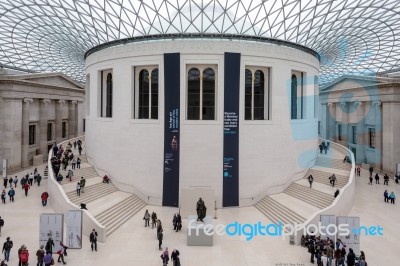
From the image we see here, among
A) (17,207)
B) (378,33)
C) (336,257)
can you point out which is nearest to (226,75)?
(336,257)

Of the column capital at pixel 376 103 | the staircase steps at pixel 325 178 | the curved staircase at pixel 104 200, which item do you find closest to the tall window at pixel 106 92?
the curved staircase at pixel 104 200

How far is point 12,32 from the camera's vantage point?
131 ft

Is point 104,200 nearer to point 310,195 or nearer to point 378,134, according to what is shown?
point 310,195

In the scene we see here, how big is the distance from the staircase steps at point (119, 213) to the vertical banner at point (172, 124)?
10.1 feet

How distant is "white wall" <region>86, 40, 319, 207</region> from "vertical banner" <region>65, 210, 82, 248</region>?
9.65 m

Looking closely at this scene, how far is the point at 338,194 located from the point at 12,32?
4440cm

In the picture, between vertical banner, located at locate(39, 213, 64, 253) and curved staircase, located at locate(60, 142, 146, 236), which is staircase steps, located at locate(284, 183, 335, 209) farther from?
vertical banner, located at locate(39, 213, 64, 253)

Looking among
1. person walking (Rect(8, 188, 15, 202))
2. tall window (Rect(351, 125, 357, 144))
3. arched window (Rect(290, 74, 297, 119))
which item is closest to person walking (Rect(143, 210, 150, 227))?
person walking (Rect(8, 188, 15, 202))

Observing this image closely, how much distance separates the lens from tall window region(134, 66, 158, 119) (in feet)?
88.0

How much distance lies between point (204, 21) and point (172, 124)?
1092cm

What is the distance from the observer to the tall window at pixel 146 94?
2681 cm

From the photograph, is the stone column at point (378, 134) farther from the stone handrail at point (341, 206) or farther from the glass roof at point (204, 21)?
the stone handrail at point (341, 206)

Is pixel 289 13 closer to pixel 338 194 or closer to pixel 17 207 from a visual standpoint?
pixel 338 194

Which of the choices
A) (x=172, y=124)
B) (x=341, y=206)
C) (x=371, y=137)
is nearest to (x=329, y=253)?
(x=341, y=206)
